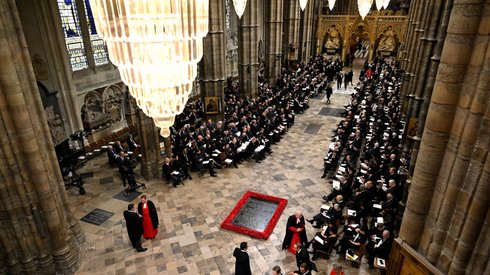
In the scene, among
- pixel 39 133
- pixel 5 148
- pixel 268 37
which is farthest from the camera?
pixel 268 37

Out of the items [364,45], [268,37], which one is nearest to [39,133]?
[268,37]

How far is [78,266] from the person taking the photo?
795 centimetres

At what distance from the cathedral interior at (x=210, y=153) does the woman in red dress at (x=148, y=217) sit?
24 centimetres

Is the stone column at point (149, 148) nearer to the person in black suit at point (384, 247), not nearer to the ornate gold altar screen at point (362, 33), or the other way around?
the person in black suit at point (384, 247)

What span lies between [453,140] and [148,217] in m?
7.24

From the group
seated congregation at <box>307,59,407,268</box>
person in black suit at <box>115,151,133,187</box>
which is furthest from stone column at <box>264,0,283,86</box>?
person in black suit at <box>115,151,133,187</box>

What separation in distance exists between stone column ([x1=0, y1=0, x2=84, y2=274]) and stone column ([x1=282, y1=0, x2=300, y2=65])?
24.3 meters

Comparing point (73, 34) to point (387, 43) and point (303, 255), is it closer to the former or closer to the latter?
point (303, 255)

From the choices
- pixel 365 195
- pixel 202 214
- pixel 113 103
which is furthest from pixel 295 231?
pixel 113 103

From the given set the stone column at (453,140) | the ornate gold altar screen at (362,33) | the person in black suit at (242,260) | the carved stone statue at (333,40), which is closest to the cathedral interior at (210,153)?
the stone column at (453,140)

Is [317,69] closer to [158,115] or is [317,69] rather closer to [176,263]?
[176,263]

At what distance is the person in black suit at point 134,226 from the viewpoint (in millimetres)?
8023

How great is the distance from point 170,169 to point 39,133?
486 cm

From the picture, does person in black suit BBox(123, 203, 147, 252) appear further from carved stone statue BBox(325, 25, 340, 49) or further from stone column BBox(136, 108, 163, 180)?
carved stone statue BBox(325, 25, 340, 49)
